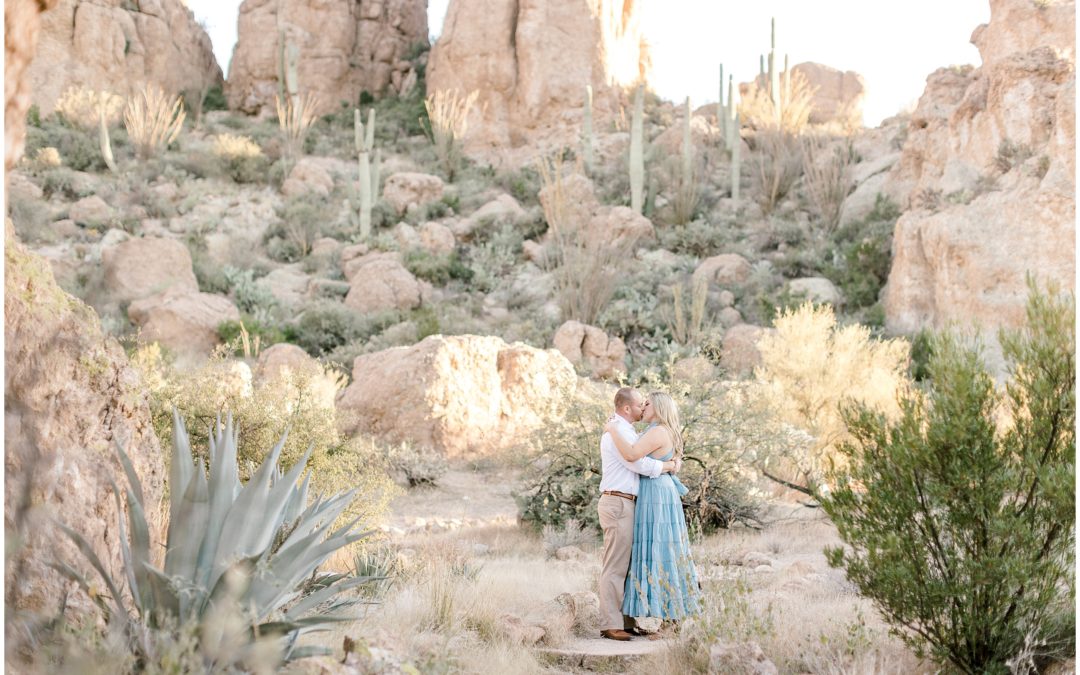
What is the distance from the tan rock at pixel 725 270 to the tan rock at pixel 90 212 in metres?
13.7

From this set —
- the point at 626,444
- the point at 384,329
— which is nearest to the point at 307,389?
the point at 626,444

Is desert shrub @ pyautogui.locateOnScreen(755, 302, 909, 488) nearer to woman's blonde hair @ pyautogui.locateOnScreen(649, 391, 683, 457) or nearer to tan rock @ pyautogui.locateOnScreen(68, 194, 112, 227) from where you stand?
woman's blonde hair @ pyautogui.locateOnScreen(649, 391, 683, 457)

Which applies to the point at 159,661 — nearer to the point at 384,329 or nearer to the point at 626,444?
the point at 626,444

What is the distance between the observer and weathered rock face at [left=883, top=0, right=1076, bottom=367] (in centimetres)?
1566

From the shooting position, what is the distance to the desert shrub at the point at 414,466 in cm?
1133

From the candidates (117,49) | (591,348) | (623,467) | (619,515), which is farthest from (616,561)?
(117,49)

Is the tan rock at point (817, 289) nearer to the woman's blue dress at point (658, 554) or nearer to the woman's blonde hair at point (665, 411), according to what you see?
the woman's blonde hair at point (665, 411)

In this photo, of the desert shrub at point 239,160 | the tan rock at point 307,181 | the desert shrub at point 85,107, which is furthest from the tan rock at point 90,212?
the desert shrub at point 85,107

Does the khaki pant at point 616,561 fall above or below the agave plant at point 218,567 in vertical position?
below

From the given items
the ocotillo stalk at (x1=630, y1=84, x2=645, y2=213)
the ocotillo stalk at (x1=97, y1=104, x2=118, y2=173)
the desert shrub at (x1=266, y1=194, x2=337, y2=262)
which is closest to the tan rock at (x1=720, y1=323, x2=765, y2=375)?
the ocotillo stalk at (x1=630, y1=84, x2=645, y2=213)

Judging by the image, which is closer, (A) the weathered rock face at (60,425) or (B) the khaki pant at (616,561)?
(A) the weathered rock face at (60,425)

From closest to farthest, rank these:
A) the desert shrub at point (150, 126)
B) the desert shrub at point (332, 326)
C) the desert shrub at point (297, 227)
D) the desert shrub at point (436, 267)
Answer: the desert shrub at point (332, 326) < the desert shrub at point (436, 267) < the desert shrub at point (297, 227) < the desert shrub at point (150, 126)

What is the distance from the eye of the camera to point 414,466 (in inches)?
448

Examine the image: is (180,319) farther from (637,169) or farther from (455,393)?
(637,169)
